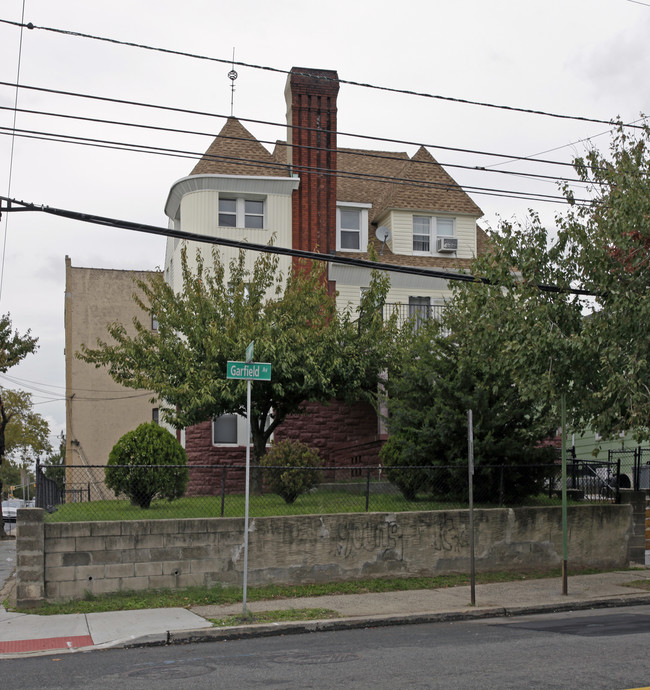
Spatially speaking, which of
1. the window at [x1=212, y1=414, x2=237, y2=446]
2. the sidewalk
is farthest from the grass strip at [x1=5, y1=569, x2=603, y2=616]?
the window at [x1=212, y1=414, x2=237, y2=446]

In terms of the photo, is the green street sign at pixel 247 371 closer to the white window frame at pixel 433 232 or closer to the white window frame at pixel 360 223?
the white window frame at pixel 360 223

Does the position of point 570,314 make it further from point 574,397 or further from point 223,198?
point 223,198

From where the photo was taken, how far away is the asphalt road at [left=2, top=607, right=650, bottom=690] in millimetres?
8203

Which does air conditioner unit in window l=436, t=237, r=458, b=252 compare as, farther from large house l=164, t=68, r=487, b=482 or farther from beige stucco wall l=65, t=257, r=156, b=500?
beige stucco wall l=65, t=257, r=156, b=500

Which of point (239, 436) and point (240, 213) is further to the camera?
point (240, 213)

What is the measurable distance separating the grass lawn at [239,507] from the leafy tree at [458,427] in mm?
541

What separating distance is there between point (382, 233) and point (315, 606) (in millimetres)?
17549

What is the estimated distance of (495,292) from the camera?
50.2ft

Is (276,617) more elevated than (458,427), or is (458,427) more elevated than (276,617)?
(458,427)

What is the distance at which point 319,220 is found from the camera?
28.2 meters

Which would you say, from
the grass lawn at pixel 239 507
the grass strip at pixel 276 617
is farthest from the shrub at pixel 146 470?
the grass strip at pixel 276 617

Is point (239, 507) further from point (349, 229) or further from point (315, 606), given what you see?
point (349, 229)

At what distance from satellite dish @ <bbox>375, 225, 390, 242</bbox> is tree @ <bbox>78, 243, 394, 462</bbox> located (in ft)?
22.7

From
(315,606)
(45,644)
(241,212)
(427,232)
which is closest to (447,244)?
(427,232)
